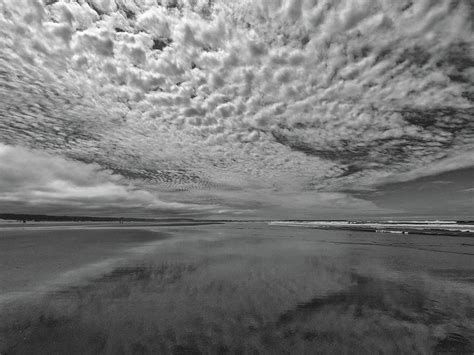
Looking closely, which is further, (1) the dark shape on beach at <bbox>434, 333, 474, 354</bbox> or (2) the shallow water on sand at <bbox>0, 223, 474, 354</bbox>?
(2) the shallow water on sand at <bbox>0, 223, 474, 354</bbox>

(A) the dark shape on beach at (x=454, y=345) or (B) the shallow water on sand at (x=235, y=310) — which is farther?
(B) the shallow water on sand at (x=235, y=310)

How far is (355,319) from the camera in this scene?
297 inches

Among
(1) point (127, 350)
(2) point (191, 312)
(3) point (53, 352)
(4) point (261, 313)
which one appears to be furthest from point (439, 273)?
(3) point (53, 352)

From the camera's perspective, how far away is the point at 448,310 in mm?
8438

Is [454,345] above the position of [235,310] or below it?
below

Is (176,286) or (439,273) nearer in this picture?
(176,286)

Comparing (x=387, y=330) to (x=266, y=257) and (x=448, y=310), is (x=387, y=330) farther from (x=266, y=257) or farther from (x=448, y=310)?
(x=266, y=257)

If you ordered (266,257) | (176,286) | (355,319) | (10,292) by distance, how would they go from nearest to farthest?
(355,319)
(10,292)
(176,286)
(266,257)

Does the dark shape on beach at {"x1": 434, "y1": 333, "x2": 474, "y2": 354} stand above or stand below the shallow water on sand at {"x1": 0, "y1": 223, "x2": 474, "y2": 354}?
below

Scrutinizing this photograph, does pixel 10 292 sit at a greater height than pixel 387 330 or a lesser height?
greater

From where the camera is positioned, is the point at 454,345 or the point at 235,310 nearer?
the point at 454,345

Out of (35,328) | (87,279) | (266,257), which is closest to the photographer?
(35,328)

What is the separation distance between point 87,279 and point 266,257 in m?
11.3

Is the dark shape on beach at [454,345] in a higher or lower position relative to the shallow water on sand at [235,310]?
lower
